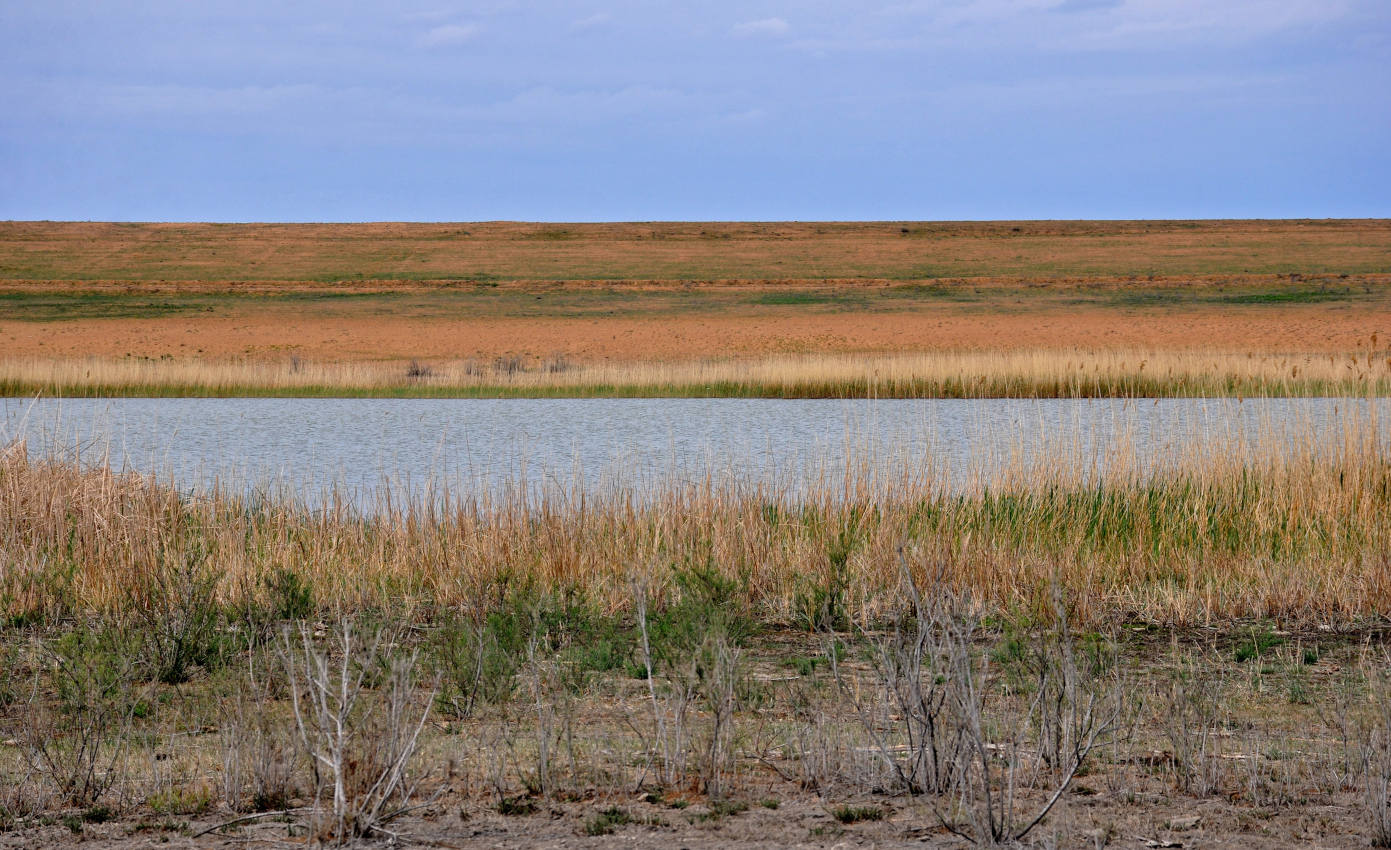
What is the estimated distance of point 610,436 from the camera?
18.0 metres

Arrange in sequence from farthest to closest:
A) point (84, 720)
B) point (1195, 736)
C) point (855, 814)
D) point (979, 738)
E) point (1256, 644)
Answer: point (1256, 644) < point (84, 720) < point (1195, 736) < point (855, 814) < point (979, 738)

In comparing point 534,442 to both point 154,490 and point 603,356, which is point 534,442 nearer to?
point 154,490

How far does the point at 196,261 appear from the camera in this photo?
72625 millimetres

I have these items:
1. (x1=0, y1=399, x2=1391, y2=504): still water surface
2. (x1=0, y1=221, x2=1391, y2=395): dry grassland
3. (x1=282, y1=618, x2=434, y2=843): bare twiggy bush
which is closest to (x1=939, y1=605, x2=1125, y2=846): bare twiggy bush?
(x1=282, y1=618, x2=434, y2=843): bare twiggy bush

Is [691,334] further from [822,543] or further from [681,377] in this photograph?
[822,543]

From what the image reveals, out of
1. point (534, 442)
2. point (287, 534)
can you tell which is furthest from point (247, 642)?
point (534, 442)

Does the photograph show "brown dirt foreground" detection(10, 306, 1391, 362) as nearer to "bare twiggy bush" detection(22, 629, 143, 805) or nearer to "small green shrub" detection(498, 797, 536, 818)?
"bare twiggy bush" detection(22, 629, 143, 805)

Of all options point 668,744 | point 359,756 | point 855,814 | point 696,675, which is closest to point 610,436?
point 696,675

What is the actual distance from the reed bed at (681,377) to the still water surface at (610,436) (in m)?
0.95

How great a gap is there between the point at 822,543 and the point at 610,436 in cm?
1088

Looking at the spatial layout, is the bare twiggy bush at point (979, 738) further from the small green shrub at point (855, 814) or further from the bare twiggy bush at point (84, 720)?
the bare twiggy bush at point (84, 720)

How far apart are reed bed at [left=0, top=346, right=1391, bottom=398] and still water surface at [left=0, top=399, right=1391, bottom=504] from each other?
0.95 m

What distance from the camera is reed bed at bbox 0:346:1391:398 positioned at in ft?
77.8

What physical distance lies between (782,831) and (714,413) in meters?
18.2
